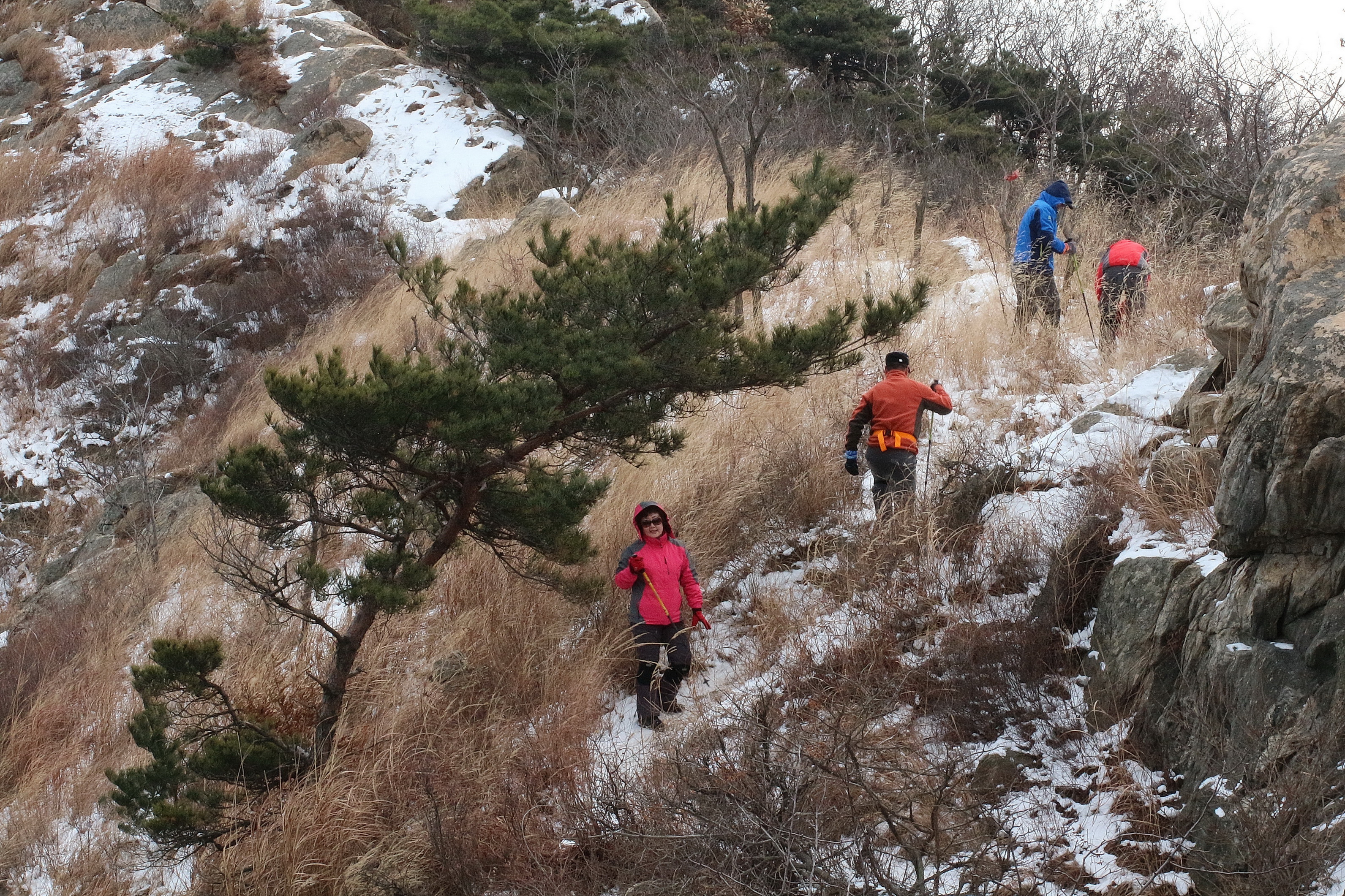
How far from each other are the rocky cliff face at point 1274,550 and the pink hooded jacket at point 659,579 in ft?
6.95

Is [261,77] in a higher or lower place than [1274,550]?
lower

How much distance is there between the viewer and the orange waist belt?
568 centimetres

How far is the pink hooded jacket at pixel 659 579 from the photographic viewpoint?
5016mm

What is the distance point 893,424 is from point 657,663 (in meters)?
2.03

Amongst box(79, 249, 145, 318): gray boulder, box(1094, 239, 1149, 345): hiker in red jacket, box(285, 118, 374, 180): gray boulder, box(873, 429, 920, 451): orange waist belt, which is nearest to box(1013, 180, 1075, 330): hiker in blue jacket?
box(1094, 239, 1149, 345): hiker in red jacket

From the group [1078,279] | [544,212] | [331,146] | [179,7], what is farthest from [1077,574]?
[179,7]

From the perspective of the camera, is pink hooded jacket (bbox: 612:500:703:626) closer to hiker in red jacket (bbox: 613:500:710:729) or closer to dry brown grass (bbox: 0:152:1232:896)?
hiker in red jacket (bbox: 613:500:710:729)

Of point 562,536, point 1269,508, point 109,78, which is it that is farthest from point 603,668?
point 109,78

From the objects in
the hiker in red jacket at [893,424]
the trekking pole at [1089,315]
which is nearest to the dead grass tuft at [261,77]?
the trekking pole at [1089,315]

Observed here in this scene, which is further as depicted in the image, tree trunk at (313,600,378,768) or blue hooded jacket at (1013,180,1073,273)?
blue hooded jacket at (1013,180,1073,273)

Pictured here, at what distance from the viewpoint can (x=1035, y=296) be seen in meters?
7.93

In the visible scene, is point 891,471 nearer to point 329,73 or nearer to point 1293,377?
point 1293,377

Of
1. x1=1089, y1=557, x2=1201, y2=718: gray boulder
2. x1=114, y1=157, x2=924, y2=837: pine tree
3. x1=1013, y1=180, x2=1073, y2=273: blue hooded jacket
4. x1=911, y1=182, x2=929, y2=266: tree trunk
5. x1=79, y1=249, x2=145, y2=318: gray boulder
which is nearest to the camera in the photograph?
x1=1089, y1=557, x2=1201, y2=718: gray boulder

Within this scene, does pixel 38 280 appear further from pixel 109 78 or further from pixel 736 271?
pixel 736 271
